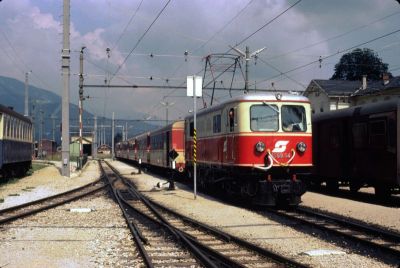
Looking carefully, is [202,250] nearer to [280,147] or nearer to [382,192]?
[280,147]

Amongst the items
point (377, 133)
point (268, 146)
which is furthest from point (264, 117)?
point (377, 133)

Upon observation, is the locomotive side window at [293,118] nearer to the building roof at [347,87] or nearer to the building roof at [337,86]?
the building roof at [347,87]

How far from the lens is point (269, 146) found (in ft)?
51.5

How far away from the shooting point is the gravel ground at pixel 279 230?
8.58 m

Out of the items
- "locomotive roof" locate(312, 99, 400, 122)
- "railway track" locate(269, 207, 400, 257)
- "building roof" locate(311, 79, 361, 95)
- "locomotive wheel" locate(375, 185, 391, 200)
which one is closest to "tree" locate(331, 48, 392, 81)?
"building roof" locate(311, 79, 361, 95)

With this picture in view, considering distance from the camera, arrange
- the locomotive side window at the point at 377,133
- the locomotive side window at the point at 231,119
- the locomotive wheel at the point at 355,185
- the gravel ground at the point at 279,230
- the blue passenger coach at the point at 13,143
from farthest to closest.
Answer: the blue passenger coach at the point at 13,143 → the locomotive wheel at the point at 355,185 → the locomotive side window at the point at 377,133 → the locomotive side window at the point at 231,119 → the gravel ground at the point at 279,230

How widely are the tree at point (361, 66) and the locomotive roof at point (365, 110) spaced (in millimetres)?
63072

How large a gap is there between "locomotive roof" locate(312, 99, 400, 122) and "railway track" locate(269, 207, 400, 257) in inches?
186

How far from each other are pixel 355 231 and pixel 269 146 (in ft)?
15.4

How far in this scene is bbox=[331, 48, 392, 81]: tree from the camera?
3316 inches

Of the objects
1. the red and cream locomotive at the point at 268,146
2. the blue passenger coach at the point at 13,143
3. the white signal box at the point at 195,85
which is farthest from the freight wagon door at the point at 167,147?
the red and cream locomotive at the point at 268,146

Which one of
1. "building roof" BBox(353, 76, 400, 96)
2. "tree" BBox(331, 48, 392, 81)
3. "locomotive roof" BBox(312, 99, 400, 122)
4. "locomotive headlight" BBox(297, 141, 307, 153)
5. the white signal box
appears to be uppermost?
"tree" BBox(331, 48, 392, 81)

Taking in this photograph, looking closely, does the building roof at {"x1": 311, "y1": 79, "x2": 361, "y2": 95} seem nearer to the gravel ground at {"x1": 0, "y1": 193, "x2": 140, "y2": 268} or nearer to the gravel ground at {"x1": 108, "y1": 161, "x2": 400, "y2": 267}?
the gravel ground at {"x1": 108, "y1": 161, "x2": 400, "y2": 267}

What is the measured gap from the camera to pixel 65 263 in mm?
8250
